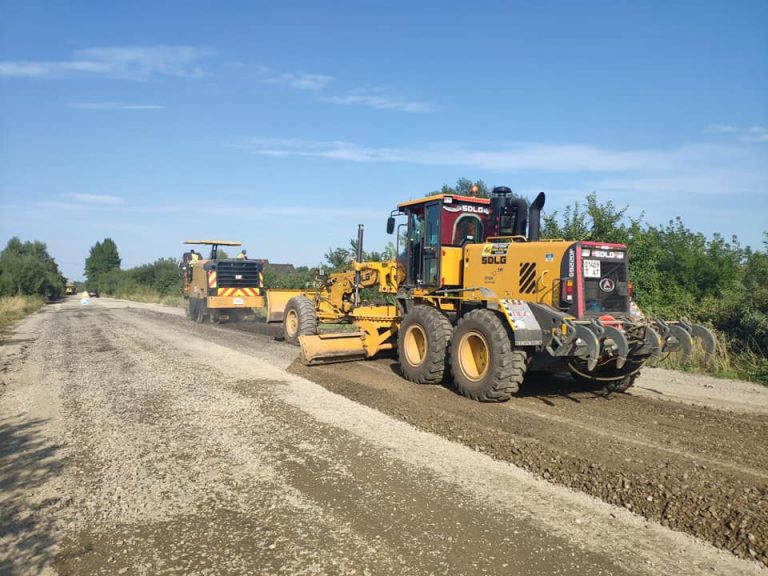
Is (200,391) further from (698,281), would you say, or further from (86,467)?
(698,281)

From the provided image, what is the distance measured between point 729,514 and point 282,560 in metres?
3.19

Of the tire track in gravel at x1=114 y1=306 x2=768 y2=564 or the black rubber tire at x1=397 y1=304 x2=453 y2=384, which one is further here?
the black rubber tire at x1=397 y1=304 x2=453 y2=384

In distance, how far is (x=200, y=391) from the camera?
829cm

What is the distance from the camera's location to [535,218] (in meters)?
8.86

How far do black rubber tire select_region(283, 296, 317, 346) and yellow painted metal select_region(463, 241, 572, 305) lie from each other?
18.2 feet

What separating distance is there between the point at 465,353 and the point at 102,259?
10757cm

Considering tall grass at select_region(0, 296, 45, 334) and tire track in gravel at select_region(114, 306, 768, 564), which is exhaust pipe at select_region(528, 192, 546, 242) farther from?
tall grass at select_region(0, 296, 45, 334)

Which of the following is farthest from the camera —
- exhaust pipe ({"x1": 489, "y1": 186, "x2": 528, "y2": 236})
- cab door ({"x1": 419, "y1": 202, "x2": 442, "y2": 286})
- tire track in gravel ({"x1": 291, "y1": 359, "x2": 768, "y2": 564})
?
cab door ({"x1": 419, "y1": 202, "x2": 442, "y2": 286})

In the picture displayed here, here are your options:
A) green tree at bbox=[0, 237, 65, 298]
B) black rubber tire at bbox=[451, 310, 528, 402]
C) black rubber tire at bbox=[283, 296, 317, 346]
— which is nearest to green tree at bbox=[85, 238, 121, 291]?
green tree at bbox=[0, 237, 65, 298]

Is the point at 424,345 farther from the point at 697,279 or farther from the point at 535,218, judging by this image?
the point at 697,279

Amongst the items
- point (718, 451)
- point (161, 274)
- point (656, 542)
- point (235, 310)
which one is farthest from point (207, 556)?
point (161, 274)

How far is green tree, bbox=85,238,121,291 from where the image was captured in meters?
101

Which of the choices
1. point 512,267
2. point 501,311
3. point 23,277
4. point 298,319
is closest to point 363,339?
point 298,319

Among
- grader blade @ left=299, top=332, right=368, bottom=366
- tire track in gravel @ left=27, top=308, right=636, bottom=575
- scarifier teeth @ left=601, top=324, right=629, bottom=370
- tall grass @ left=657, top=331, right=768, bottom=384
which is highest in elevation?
scarifier teeth @ left=601, top=324, right=629, bottom=370
